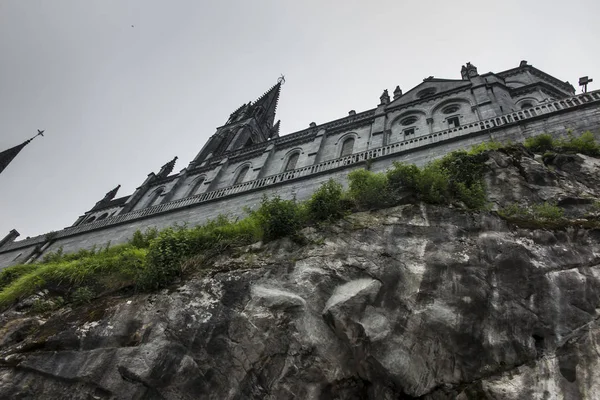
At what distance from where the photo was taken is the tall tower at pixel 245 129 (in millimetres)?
32469

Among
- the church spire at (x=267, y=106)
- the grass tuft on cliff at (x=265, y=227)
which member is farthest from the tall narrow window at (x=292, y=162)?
the church spire at (x=267, y=106)

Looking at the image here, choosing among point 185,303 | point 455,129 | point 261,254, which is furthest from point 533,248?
point 455,129

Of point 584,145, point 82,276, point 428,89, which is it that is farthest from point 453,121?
point 82,276

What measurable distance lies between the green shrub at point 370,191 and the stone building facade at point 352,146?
215 inches

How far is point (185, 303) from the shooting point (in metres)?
8.58

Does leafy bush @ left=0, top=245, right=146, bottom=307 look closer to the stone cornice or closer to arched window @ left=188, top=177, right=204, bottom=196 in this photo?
arched window @ left=188, top=177, right=204, bottom=196

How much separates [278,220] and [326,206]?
137cm

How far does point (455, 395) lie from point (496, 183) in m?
6.31

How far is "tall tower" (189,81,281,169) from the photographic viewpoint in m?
32.5

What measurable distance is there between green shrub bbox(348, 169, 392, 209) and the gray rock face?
165 centimetres

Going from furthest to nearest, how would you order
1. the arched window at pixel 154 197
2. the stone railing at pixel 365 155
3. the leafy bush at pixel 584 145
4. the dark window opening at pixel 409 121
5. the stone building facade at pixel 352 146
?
the arched window at pixel 154 197 → the dark window opening at pixel 409 121 → the stone building facade at pixel 352 146 → the stone railing at pixel 365 155 → the leafy bush at pixel 584 145

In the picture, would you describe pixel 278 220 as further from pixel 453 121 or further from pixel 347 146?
pixel 453 121

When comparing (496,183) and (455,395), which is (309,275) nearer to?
(455,395)

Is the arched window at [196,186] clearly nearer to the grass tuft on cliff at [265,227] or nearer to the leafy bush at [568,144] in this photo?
the grass tuft on cliff at [265,227]
